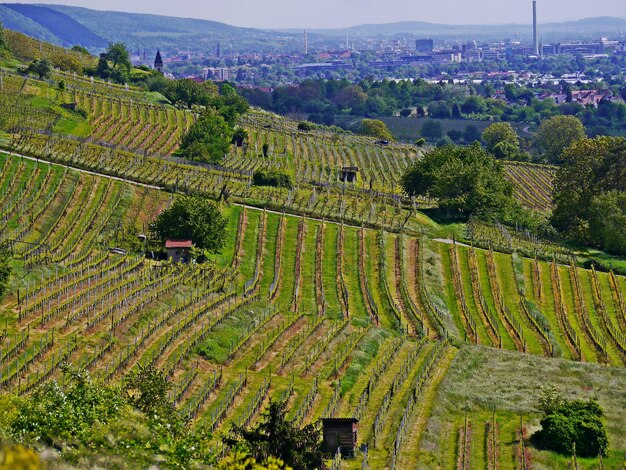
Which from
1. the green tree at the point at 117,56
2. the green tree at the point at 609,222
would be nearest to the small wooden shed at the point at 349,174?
the green tree at the point at 609,222

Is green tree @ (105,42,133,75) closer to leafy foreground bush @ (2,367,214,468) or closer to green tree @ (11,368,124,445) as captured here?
leafy foreground bush @ (2,367,214,468)

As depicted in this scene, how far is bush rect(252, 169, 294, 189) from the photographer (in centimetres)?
8719

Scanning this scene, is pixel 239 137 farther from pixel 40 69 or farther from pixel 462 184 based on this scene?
pixel 462 184

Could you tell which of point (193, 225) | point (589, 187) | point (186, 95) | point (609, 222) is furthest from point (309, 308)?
point (186, 95)

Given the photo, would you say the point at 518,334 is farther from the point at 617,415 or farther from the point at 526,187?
the point at 526,187

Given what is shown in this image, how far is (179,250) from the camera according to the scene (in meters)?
60.8

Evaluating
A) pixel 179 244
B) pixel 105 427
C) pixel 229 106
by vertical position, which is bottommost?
pixel 179 244

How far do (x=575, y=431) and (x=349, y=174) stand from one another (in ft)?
238

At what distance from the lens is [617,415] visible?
127ft

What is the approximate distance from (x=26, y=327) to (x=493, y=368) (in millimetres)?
19039

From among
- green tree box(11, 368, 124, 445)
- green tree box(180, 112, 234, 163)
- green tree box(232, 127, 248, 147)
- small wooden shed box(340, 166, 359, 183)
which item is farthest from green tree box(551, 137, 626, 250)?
green tree box(11, 368, 124, 445)

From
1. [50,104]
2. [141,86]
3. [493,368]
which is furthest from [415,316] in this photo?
[141,86]

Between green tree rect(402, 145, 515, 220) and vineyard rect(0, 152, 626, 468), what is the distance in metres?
13.2

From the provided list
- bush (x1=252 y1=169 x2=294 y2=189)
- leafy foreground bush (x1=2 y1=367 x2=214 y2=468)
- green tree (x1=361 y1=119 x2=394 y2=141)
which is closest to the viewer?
leafy foreground bush (x1=2 y1=367 x2=214 y2=468)
